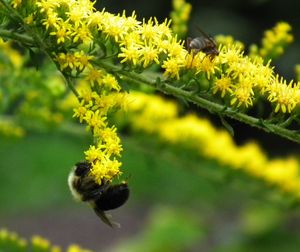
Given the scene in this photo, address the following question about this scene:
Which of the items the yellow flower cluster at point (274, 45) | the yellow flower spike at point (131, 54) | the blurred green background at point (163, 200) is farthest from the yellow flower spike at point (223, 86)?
the blurred green background at point (163, 200)

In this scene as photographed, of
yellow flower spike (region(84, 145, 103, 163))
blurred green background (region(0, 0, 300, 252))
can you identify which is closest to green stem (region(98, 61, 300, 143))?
yellow flower spike (region(84, 145, 103, 163))

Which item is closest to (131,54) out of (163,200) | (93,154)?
(93,154)

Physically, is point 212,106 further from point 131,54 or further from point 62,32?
point 62,32

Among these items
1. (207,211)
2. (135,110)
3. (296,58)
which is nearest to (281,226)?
(207,211)

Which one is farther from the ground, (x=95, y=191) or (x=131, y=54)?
(x=131, y=54)

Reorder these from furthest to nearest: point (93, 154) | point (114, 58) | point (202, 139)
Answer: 1. point (202, 139)
2. point (114, 58)
3. point (93, 154)

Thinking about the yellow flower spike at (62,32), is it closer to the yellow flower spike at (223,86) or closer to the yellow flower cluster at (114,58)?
the yellow flower cluster at (114,58)

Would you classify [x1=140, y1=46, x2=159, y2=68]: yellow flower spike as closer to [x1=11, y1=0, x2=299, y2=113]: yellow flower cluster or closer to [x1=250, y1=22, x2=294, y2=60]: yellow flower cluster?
[x1=11, y1=0, x2=299, y2=113]: yellow flower cluster
